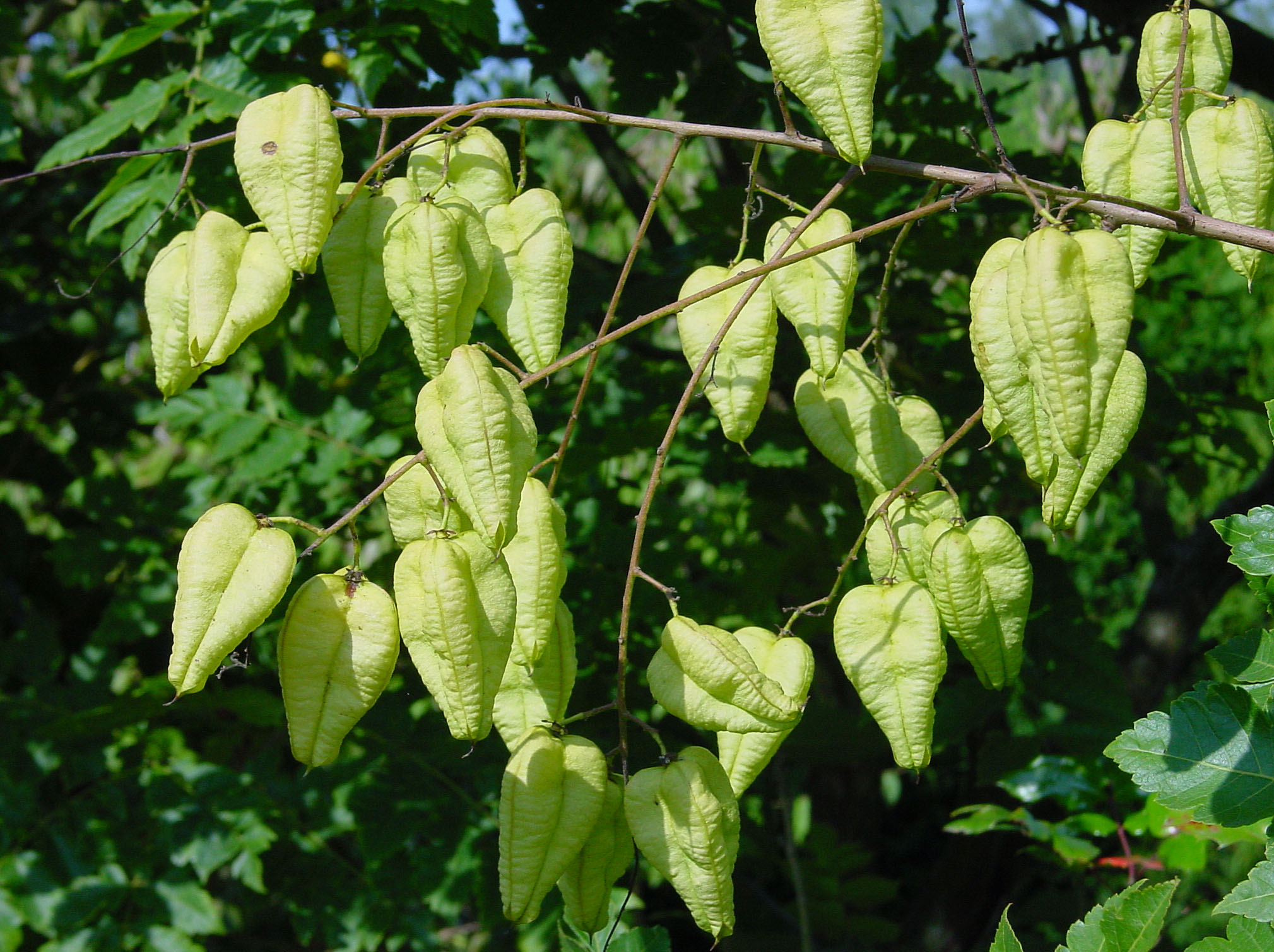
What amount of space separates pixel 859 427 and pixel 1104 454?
0.29 meters

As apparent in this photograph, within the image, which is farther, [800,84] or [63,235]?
[63,235]

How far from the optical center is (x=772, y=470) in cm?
212

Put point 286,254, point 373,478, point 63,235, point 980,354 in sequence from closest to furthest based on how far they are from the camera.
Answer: point 980,354, point 286,254, point 373,478, point 63,235

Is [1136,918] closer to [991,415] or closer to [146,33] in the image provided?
[991,415]

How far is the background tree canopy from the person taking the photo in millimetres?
1992

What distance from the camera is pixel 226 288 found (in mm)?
1126

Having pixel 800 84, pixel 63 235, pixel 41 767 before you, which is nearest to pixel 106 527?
pixel 41 767

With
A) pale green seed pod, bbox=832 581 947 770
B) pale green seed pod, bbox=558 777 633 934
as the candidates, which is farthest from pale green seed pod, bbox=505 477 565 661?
pale green seed pod, bbox=832 581 947 770

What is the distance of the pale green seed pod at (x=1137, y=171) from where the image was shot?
113 centimetres

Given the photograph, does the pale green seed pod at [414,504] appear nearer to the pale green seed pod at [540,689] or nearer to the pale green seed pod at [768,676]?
the pale green seed pod at [540,689]

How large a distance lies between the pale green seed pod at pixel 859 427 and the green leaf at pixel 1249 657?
0.34 meters

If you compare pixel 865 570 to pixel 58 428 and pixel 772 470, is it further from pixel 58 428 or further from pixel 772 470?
pixel 58 428

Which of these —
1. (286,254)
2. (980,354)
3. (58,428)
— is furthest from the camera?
(58,428)

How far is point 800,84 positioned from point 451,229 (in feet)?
1.16
